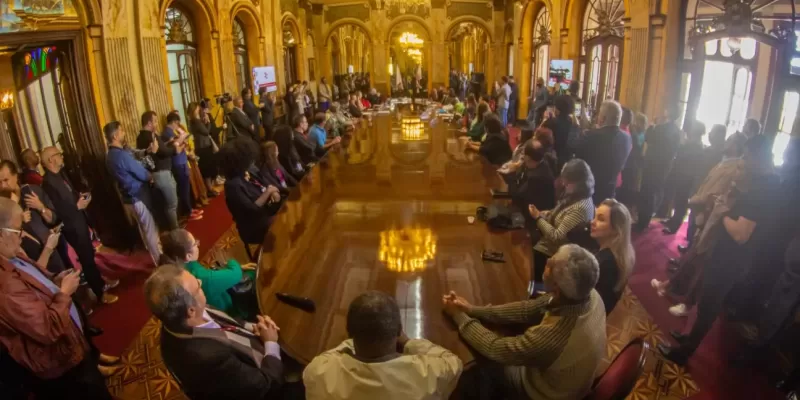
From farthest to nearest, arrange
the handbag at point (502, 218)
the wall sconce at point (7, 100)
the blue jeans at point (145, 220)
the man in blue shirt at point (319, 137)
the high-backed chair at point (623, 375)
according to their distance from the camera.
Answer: the man in blue shirt at point (319, 137) < the wall sconce at point (7, 100) < the blue jeans at point (145, 220) < the handbag at point (502, 218) < the high-backed chair at point (623, 375)

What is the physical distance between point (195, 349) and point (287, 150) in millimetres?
3864

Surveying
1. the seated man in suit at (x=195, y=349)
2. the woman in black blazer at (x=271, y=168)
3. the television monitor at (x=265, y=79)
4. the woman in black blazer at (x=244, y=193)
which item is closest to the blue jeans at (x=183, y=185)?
the woman in black blazer at (x=271, y=168)

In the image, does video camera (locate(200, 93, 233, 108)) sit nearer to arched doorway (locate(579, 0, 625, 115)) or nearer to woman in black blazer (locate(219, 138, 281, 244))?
woman in black blazer (locate(219, 138, 281, 244))

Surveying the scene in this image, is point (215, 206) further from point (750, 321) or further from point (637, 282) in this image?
point (750, 321)

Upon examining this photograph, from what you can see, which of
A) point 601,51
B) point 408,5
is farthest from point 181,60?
point 408,5

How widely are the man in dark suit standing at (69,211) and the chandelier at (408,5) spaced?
45.5 ft

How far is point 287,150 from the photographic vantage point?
547 centimetres

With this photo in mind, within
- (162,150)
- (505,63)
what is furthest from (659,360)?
(505,63)

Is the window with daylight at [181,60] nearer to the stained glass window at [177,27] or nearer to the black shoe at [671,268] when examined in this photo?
the stained glass window at [177,27]

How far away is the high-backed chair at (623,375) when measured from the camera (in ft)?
5.77

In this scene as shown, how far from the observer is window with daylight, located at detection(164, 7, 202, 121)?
8328 millimetres

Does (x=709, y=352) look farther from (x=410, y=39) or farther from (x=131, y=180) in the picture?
(x=410, y=39)

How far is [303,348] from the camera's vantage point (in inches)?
78.5

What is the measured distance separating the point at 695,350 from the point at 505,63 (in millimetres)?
13738
